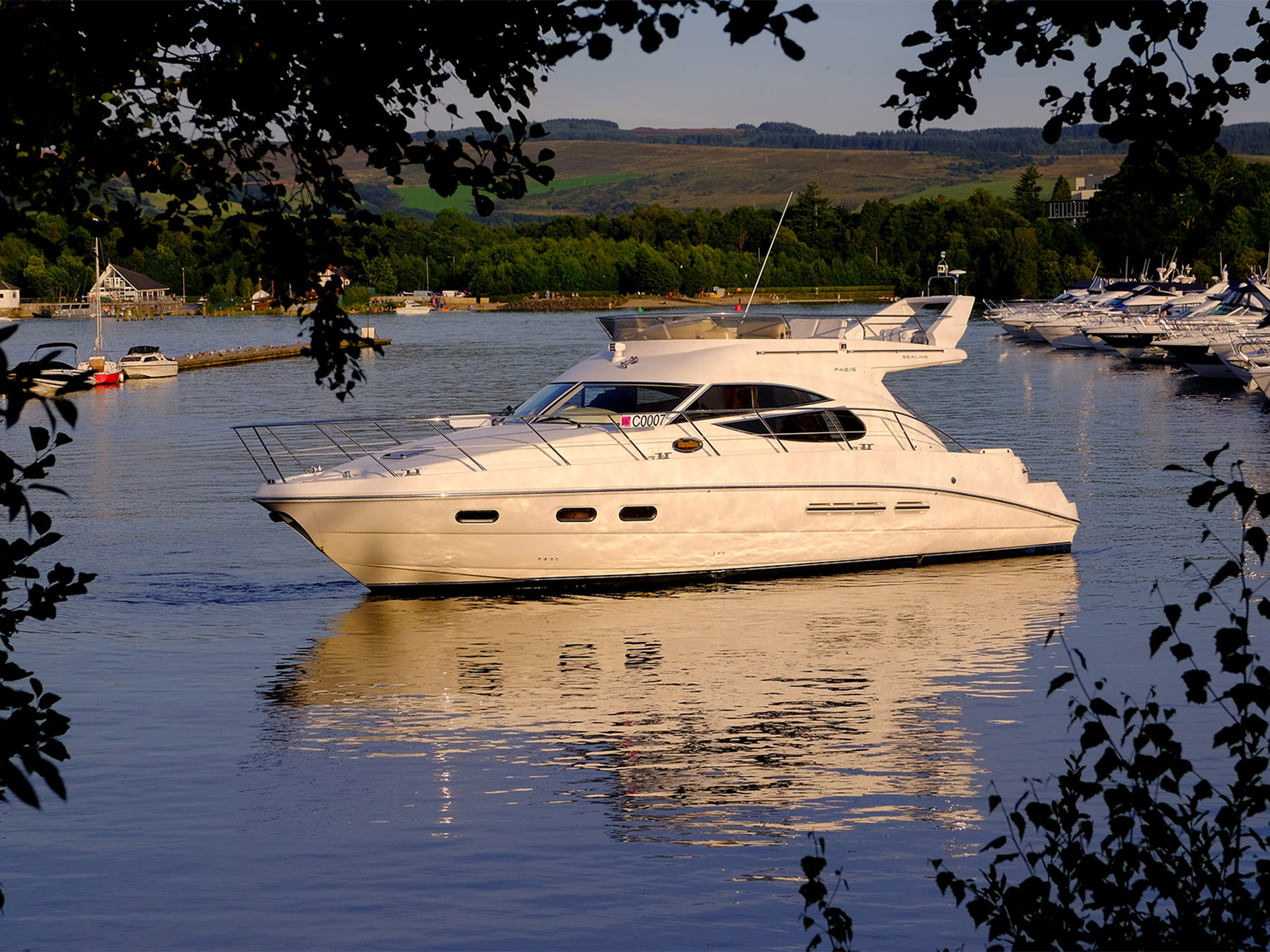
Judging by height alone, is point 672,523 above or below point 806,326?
below

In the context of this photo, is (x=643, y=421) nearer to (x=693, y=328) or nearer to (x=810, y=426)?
(x=810, y=426)

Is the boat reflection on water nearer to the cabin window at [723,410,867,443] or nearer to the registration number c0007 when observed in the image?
the cabin window at [723,410,867,443]

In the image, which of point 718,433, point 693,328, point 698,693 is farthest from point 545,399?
point 698,693

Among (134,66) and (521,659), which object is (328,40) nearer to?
→ (134,66)

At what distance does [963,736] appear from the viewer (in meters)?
13.6

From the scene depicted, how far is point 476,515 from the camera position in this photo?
61.9ft

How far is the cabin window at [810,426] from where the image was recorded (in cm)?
2030

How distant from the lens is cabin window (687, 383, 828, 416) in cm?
2034

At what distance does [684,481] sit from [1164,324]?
61257 mm

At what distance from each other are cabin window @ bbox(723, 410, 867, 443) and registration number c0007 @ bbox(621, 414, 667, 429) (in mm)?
897

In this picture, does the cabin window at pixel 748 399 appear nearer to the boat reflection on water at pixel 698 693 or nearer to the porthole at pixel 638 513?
the porthole at pixel 638 513

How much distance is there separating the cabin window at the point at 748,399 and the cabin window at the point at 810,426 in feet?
0.73

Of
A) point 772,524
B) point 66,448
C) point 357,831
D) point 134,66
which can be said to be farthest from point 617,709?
point 66,448

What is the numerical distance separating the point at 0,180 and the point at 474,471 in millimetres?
11986
